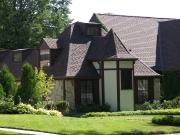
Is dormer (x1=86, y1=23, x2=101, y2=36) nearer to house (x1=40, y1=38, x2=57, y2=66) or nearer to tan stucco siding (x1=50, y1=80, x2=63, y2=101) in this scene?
house (x1=40, y1=38, x2=57, y2=66)

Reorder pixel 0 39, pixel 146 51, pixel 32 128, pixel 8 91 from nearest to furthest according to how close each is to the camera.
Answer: pixel 32 128 → pixel 8 91 → pixel 146 51 → pixel 0 39

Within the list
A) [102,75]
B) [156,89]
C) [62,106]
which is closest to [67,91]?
[62,106]

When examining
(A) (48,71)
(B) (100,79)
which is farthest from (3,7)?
(B) (100,79)

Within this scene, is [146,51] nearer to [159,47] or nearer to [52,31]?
[159,47]

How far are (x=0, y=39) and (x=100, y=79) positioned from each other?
26.4 m

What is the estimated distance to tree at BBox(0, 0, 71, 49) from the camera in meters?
61.9

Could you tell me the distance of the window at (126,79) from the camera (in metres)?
38.6

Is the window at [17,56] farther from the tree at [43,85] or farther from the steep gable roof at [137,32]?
the tree at [43,85]

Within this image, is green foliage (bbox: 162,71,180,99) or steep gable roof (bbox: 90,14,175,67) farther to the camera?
steep gable roof (bbox: 90,14,175,67)

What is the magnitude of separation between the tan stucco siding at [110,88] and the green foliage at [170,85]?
19.6 feet

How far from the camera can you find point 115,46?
39.3 m

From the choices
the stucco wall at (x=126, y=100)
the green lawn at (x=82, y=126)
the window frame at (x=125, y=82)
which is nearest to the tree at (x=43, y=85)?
the window frame at (x=125, y=82)

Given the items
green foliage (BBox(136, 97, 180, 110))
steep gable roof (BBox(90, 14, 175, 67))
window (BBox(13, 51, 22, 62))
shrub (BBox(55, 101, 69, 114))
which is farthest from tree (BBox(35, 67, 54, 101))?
window (BBox(13, 51, 22, 62))

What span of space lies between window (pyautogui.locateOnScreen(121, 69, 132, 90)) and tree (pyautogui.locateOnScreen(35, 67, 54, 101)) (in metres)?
5.59
